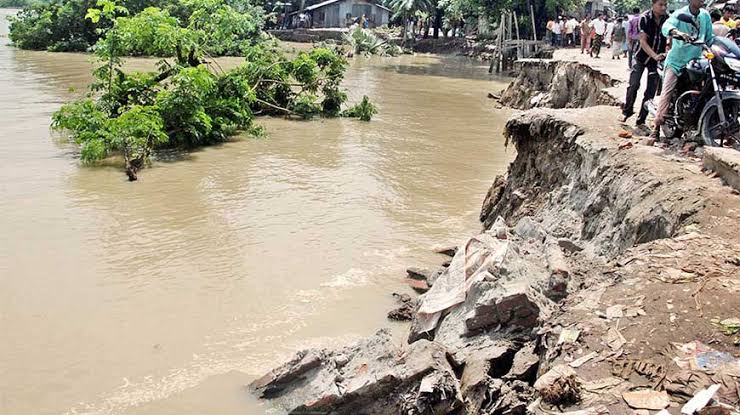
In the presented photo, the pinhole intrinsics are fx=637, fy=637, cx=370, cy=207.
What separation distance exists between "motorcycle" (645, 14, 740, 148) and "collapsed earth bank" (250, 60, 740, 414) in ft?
2.25

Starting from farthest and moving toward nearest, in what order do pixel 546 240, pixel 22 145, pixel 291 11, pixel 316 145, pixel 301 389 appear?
pixel 291 11 → pixel 316 145 → pixel 22 145 → pixel 546 240 → pixel 301 389

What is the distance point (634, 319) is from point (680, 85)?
4.45 m

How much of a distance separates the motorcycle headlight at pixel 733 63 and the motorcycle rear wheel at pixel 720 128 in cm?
32

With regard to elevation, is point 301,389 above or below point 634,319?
below

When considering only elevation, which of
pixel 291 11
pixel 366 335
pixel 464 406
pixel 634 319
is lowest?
pixel 366 335

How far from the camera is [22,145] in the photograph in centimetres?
1352

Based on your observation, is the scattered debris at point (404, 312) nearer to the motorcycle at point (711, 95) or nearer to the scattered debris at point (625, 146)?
the scattered debris at point (625, 146)

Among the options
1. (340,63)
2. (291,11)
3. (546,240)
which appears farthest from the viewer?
(291,11)

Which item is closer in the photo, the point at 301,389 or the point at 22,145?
the point at 301,389

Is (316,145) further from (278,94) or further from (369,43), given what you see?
(369,43)

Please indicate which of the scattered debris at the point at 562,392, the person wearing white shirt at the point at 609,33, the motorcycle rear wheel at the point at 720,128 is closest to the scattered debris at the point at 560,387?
the scattered debris at the point at 562,392

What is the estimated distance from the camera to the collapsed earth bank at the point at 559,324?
10.7 feet

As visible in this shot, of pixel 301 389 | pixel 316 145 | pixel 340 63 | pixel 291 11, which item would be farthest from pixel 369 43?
pixel 301 389

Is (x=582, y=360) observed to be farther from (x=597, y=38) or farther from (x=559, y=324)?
(x=597, y=38)
